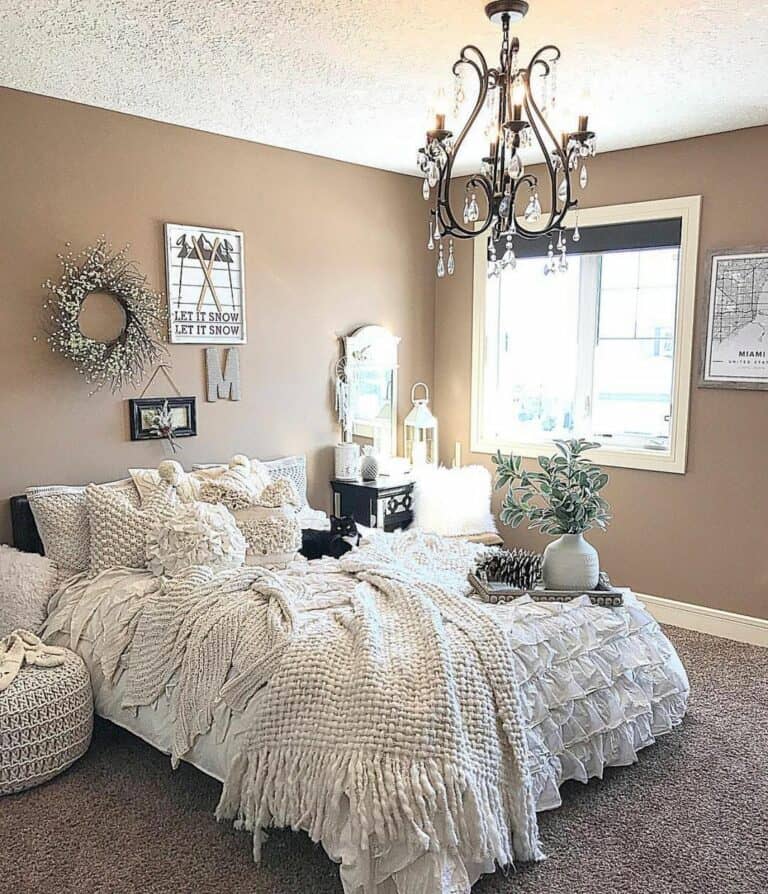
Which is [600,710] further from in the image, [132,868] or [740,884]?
[132,868]

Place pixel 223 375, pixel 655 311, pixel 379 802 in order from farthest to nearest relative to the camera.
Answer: pixel 655 311
pixel 223 375
pixel 379 802

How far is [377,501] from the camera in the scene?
181 inches

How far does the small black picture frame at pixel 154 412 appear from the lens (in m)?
3.90

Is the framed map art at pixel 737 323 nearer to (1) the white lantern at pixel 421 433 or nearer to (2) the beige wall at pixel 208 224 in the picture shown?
(1) the white lantern at pixel 421 433

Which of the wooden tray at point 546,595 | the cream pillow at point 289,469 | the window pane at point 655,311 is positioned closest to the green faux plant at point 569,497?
the wooden tray at point 546,595

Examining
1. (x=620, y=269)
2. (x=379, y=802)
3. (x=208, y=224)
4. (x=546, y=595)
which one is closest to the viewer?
(x=379, y=802)

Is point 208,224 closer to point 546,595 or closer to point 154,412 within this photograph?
point 154,412

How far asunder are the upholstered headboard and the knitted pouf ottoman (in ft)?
2.34

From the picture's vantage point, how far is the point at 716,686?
11.9 ft

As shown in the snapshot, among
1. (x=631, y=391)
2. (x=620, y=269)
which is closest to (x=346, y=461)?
(x=631, y=391)

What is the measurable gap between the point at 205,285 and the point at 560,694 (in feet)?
8.73

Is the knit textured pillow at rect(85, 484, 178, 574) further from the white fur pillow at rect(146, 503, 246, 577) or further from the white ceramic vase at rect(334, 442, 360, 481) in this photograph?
the white ceramic vase at rect(334, 442, 360, 481)

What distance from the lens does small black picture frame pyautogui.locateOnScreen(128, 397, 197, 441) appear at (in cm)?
390

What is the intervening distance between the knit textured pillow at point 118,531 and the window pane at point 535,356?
100 inches
